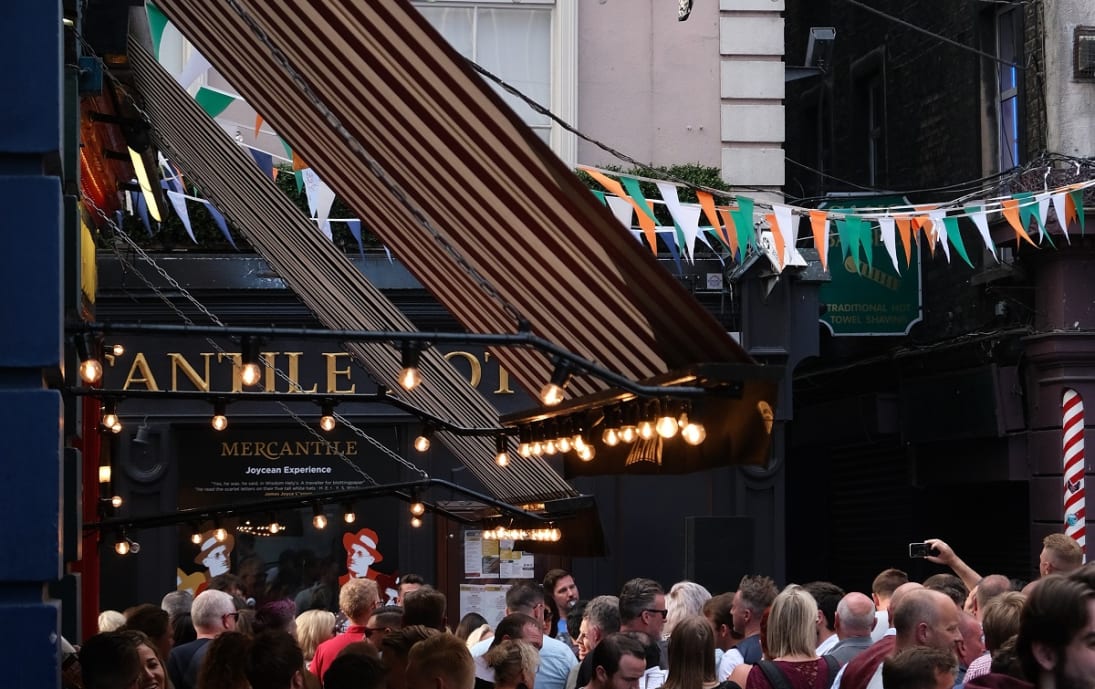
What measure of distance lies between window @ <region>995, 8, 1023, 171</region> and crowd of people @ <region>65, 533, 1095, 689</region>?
8.27 m

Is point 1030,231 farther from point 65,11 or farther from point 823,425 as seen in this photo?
point 65,11

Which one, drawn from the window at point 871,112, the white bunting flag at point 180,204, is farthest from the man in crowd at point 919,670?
the window at point 871,112

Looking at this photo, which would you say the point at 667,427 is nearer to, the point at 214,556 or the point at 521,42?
the point at 214,556

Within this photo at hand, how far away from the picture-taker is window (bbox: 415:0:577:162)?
17.8 metres

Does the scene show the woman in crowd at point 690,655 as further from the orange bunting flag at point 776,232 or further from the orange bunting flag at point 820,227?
the orange bunting flag at point 776,232

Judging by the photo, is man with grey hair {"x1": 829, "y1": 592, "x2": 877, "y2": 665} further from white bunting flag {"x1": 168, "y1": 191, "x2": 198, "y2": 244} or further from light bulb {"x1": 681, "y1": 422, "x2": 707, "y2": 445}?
white bunting flag {"x1": 168, "y1": 191, "x2": 198, "y2": 244}

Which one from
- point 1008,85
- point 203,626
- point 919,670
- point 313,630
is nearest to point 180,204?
point 313,630

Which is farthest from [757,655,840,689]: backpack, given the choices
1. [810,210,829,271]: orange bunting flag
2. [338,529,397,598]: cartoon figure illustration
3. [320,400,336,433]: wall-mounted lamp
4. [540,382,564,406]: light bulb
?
[338,529,397,598]: cartoon figure illustration

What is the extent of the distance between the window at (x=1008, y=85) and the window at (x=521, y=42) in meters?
4.53

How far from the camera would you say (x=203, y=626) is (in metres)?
9.90

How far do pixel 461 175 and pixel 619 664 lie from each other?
7.17 feet

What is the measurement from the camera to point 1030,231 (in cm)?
1672

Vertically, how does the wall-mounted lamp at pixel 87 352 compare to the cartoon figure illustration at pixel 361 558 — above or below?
above

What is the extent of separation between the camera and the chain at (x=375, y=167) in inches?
305
